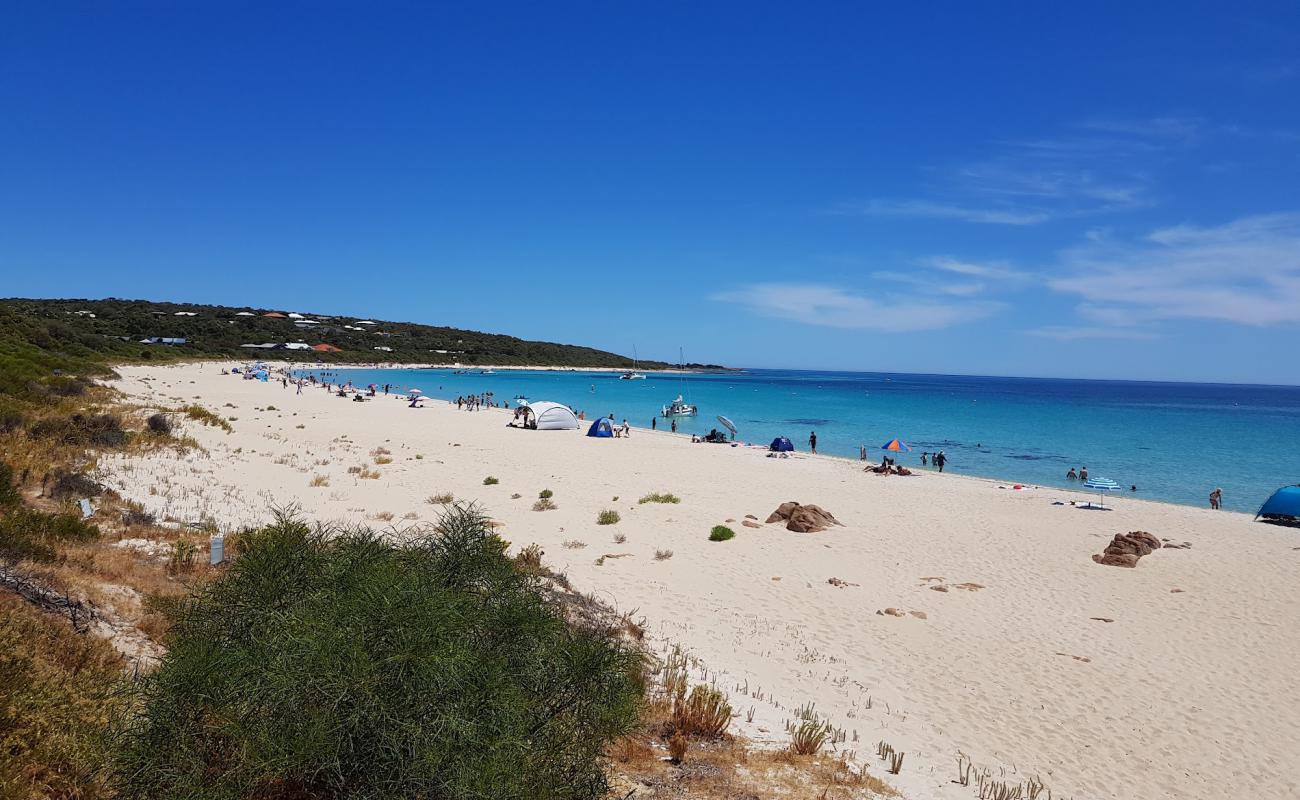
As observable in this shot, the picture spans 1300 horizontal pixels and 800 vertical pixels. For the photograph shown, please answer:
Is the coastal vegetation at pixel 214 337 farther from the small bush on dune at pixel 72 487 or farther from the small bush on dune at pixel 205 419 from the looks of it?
the small bush on dune at pixel 72 487

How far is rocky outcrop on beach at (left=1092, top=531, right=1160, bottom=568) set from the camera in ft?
50.1

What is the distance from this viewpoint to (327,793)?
3357mm

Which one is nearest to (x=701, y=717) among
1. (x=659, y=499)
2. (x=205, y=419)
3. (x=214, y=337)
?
(x=659, y=499)

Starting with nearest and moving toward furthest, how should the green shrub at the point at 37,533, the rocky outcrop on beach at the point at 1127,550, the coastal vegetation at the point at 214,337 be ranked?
the green shrub at the point at 37,533
the rocky outcrop on beach at the point at 1127,550
the coastal vegetation at the point at 214,337

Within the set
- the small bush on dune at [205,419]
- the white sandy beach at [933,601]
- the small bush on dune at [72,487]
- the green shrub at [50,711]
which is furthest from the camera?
the small bush on dune at [205,419]

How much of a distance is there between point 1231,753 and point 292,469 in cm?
1995

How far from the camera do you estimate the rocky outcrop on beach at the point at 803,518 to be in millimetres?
16672

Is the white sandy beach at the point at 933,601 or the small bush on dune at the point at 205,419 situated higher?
the small bush on dune at the point at 205,419

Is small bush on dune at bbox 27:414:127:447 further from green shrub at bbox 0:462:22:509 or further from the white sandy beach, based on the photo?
green shrub at bbox 0:462:22:509

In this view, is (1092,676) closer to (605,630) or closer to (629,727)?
(605,630)

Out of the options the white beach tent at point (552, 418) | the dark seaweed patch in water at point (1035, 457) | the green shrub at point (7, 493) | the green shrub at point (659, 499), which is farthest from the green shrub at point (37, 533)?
the dark seaweed patch in water at point (1035, 457)

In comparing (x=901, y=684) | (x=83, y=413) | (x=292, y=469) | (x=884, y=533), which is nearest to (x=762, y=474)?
(x=884, y=533)

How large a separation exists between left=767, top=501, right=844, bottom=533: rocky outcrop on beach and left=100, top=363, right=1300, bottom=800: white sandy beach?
362 millimetres

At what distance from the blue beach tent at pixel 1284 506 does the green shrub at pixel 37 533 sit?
29.6 m
